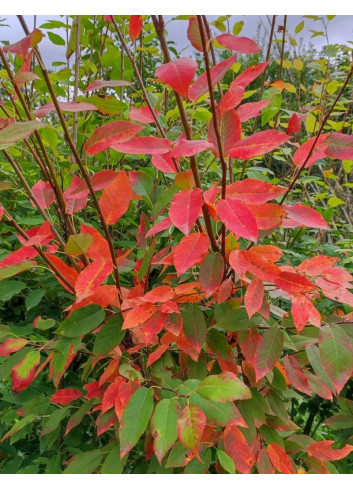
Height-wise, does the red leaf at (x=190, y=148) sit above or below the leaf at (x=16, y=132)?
below

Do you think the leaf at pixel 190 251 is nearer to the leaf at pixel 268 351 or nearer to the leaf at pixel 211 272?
the leaf at pixel 211 272

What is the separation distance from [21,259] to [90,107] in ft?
1.03

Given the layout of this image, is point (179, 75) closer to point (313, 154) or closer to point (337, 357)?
point (313, 154)

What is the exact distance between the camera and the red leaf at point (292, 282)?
743 millimetres

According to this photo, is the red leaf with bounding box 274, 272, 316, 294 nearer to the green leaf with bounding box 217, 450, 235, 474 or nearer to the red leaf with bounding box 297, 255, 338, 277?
the red leaf with bounding box 297, 255, 338, 277

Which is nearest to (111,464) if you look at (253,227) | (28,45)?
(253,227)

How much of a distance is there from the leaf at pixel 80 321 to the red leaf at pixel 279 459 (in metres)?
0.45

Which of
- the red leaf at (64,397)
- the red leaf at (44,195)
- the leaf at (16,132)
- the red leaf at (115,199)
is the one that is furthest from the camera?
the red leaf at (64,397)

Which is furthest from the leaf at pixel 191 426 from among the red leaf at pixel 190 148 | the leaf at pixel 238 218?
the red leaf at pixel 190 148

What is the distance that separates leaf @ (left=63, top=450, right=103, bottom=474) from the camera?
0.88 meters

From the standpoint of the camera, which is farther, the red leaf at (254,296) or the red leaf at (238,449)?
the red leaf at (238,449)

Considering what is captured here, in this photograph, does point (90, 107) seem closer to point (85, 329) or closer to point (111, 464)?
point (85, 329)

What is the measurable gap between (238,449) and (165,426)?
0.23 meters

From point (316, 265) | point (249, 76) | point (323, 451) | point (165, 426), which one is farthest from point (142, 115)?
point (323, 451)
